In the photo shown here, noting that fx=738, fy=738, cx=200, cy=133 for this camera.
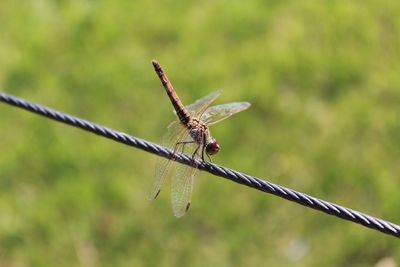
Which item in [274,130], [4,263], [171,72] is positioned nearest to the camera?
[4,263]

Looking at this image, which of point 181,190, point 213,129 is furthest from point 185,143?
point 213,129

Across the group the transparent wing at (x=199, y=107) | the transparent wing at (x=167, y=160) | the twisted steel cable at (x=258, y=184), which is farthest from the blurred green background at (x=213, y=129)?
the twisted steel cable at (x=258, y=184)

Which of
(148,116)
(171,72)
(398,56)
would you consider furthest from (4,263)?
(398,56)

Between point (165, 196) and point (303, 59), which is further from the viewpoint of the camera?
point (303, 59)

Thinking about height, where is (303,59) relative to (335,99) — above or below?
above

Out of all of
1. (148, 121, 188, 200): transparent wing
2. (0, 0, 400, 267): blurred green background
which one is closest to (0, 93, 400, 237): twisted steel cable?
(148, 121, 188, 200): transparent wing

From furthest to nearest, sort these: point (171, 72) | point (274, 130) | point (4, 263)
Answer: point (171, 72)
point (274, 130)
point (4, 263)

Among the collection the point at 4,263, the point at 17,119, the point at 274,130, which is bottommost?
the point at 4,263

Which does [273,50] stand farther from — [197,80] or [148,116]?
[148,116]

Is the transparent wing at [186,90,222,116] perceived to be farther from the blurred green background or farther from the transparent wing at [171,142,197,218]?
the blurred green background

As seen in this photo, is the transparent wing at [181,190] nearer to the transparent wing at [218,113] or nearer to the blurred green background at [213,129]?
the transparent wing at [218,113]
